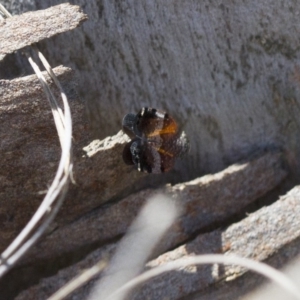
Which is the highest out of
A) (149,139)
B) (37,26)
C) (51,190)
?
(37,26)

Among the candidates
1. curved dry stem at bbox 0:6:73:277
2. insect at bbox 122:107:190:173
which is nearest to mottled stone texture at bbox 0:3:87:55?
curved dry stem at bbox 0:6:73:277

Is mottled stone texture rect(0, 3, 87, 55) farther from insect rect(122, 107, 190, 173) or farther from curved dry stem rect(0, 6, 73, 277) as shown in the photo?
insect rect(122, 107, 190, 173)

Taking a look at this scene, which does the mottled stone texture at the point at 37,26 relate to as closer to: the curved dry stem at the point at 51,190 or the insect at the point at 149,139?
the curved dry stem at the point at 51,190

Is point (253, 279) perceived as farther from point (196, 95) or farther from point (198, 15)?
point (198, 15)

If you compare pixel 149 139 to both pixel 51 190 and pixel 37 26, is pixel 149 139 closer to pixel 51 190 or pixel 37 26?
pixel 37 26

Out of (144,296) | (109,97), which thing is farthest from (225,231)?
(109,97)

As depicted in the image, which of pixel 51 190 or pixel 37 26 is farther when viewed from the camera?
pixel 37 26

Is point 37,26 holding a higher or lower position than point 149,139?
higher

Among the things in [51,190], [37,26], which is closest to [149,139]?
[37,26]

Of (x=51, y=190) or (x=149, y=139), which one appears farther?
(x=149, y=139)
